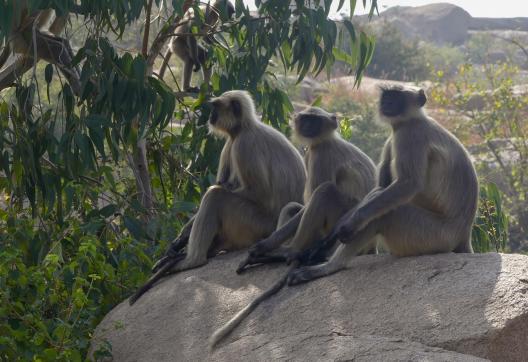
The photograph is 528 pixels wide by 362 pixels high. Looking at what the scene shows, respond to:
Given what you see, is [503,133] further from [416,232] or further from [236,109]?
[416,232]

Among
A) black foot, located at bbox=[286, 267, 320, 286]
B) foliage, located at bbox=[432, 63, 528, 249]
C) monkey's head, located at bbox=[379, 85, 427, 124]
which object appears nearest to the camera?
black foot, located at bbox=[286, 267, 320, 286]

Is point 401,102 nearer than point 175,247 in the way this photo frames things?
Yes

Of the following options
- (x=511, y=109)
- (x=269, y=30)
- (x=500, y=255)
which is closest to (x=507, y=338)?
(x=500, y=255)

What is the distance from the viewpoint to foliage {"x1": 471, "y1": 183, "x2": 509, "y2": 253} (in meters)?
6.79

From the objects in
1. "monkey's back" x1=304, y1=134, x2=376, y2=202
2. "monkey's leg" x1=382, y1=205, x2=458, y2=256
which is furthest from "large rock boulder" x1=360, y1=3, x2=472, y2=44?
→ "monkey's leg" x1=382, y1=205, x2=458, y2=256

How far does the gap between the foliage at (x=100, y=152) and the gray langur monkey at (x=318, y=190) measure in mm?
899

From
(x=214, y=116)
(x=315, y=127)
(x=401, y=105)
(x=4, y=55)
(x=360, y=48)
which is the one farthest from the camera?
(x=4, y=55)

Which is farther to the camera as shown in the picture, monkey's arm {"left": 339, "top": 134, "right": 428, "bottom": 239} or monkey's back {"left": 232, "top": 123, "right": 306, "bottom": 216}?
monkey's back {"left": 232, "top": 123, "right": 306, "bottom": 216}

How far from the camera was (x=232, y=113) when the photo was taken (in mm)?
6070

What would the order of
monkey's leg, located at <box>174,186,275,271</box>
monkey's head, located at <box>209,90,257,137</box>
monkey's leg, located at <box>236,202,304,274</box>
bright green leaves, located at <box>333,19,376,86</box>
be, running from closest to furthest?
monkey's leg, located at <box>236,202,304,274</box>, monkey's leg, located at <box>174,186,275,271</box>, monkey's head, located at <box>209,90,257,137</box>, bright green leaves, located at <box>333,19,376,86</box>

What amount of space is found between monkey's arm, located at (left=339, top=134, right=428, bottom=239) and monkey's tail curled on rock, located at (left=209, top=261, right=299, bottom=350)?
1.49ft

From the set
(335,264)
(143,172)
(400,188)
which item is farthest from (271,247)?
(143,172)

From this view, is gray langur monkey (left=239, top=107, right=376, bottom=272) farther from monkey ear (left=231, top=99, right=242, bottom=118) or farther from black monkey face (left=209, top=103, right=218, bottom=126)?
black monkey face (left=209, top=103, right=218, bottom=126)

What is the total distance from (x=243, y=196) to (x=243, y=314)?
1.33 metres
